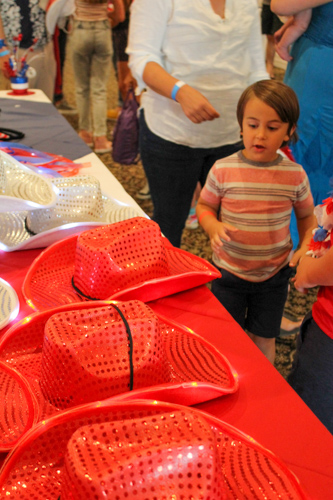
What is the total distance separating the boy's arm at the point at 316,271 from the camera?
0.83 meters

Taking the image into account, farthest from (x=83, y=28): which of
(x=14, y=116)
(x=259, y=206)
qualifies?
(x=259, y=206)

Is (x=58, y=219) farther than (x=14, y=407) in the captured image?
Yes

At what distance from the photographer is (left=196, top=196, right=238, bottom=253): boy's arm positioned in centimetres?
112

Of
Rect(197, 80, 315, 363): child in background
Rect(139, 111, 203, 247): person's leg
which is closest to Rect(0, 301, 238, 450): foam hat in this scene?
Rect(197, 80, 315, 363): child in background

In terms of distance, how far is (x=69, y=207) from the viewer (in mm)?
1000

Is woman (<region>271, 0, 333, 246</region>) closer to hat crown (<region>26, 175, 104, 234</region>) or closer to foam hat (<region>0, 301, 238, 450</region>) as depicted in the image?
hat crown (<region>26, 175, 104, 234</region>)

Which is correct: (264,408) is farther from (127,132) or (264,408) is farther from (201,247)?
(127,132)

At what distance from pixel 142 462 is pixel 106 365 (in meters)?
0.17

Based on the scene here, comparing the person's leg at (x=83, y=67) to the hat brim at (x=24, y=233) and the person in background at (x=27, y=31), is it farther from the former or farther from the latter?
the hat brim at (x=24, y=233)

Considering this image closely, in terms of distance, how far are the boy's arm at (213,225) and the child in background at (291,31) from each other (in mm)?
773

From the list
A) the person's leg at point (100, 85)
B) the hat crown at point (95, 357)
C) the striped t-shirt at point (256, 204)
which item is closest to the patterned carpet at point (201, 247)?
the person's leg at point (100, 85)

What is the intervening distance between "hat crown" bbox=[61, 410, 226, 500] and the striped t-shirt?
0.86m

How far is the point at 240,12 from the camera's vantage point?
1.39 meters

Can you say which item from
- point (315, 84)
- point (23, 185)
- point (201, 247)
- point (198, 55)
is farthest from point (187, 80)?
point (201, 247)
